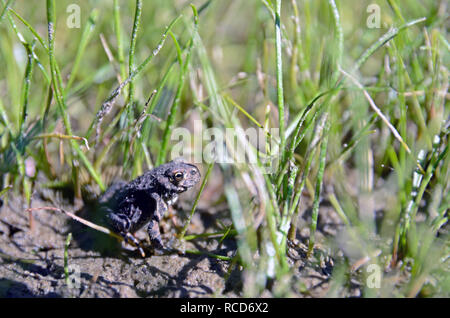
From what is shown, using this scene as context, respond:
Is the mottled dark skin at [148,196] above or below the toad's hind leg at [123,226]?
above

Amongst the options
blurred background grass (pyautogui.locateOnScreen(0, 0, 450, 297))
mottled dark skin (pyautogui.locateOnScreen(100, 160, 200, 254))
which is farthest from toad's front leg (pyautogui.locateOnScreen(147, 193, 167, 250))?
blurred background grass (pyautogui.locateOnScreen(0, 0, 450, 297))

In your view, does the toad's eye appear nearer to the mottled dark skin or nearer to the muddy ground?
the mottled dark skin

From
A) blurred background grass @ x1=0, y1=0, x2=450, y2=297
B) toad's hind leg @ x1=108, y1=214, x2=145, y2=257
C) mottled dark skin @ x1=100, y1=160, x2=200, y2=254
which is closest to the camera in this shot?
blurred background grass @ x1=0, y1=0, x2=450, y2=297

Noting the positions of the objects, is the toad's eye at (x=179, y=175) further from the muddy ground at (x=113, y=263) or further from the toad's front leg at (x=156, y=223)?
the muddy ground at (x=113, y=263)

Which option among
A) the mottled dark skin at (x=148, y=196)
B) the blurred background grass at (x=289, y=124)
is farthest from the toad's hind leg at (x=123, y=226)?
the blurred background grass at (x=289, y=124)
